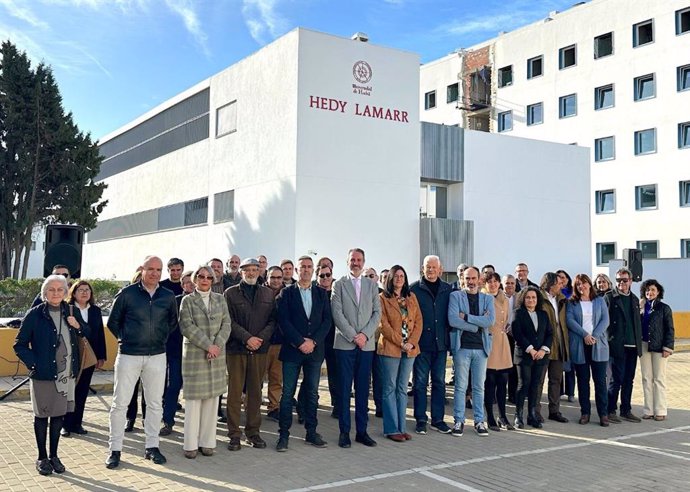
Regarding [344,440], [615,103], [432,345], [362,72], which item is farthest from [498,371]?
[615,103]

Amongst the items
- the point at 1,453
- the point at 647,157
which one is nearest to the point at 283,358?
the point at 1,453

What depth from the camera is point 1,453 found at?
673 cm

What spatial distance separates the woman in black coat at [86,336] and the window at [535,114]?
1417 inches

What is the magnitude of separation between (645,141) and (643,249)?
5.77 metres

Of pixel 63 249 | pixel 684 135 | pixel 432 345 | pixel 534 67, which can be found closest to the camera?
pixel 432 345

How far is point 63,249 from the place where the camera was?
38.1ft

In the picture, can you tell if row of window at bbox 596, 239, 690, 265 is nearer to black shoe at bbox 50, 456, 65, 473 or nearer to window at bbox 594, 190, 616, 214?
window at bbox 594, 190, 616, 214

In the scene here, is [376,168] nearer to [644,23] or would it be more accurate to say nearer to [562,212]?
[562,212]

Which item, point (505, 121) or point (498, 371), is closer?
point (498, 371)

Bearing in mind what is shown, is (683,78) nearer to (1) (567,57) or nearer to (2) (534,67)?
(1) (567,57)

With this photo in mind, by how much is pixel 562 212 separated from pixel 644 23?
1595 cm

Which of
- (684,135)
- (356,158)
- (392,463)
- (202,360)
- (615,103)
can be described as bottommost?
(392,463)

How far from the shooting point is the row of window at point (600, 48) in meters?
32.6

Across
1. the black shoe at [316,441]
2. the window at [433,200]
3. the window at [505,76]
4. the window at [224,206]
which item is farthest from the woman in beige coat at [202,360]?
the window at [505,76]
